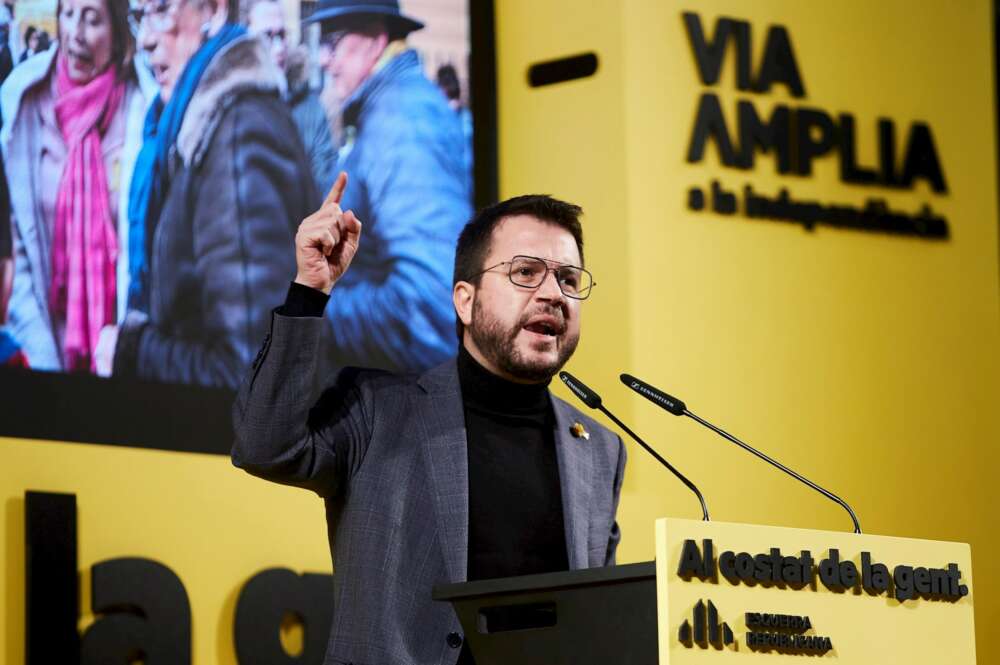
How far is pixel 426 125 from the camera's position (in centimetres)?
529

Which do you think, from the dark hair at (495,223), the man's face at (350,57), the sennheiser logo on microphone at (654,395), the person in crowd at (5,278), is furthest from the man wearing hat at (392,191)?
the sennheiser logo on microphone at (654,395)

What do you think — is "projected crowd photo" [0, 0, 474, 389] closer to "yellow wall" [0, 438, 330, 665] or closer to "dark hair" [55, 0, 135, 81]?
"dark hair" [55, 0, 135, 81]

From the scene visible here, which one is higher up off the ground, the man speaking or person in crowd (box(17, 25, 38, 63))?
person in crowd (box(17, 25, 38, 63))

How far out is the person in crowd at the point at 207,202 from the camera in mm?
4586

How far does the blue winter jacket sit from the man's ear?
163 centimetres

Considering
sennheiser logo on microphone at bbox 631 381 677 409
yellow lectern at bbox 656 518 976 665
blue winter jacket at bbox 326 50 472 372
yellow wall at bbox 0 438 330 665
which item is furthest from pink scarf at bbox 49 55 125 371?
yellow lectern at bbox 656 518 976 665

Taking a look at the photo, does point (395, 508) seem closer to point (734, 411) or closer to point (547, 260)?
point (547, 260)

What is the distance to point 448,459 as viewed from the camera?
3141 millimetres

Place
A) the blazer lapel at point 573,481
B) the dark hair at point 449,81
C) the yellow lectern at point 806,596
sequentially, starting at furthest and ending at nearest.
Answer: the dark hair at point 449,81 → the blazer lapel at point 573,481 → the yellow lectern at point 806,596

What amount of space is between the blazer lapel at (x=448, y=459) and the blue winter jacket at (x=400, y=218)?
1.71m

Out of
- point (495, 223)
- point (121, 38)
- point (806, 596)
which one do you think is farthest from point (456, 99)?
point (806, 596)

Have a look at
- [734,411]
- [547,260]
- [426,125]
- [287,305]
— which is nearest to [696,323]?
[734,411]

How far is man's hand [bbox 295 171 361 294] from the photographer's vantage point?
2.91 meters

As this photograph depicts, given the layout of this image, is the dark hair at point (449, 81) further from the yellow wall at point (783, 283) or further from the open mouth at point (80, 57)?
the open mouth at point (80, 57)
